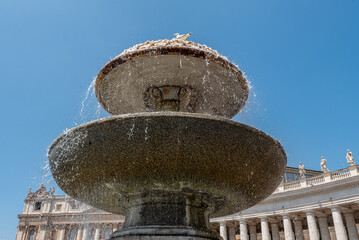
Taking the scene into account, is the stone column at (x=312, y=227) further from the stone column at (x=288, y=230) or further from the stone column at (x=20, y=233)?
the stone column at (x=20, y=233)

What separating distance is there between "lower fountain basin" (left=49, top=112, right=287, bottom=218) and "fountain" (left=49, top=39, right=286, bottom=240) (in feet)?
0.05

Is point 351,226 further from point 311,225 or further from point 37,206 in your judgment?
point 37,206

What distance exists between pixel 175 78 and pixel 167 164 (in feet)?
10.1

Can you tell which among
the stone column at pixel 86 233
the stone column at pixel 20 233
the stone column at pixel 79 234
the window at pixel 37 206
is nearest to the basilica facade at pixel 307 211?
the stone column at pixel 86 233

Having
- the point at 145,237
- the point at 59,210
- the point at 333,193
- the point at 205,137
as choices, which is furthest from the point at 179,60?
the point at 59,210

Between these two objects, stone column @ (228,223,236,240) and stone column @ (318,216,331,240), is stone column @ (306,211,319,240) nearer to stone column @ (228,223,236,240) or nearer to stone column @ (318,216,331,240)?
stone column @ (318,216,331,240)

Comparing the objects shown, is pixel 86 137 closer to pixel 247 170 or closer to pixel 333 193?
pixel 247 170

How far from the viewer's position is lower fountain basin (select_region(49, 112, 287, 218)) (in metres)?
4.46

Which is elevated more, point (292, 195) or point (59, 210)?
point (59, 210)

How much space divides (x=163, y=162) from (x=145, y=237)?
120 centimetres

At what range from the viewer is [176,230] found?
4.81m

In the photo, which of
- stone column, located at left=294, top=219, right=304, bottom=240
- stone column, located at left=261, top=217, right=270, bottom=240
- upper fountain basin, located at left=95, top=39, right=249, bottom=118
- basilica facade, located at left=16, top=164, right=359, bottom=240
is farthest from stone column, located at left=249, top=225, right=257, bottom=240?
upper fountain basin, located at left=95, top=39, right=249, bottom=118

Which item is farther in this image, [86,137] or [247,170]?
[247,170]

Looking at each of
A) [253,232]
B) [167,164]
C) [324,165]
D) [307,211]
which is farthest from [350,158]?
[167,164]
